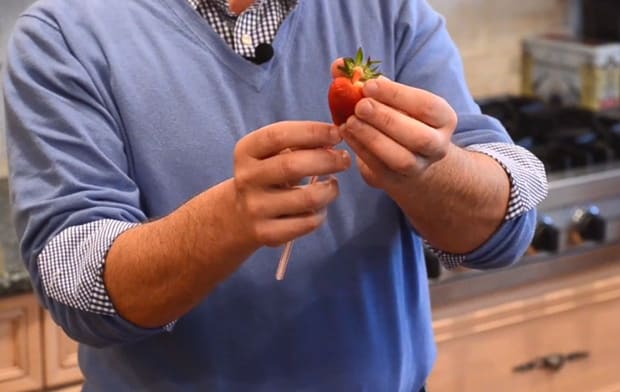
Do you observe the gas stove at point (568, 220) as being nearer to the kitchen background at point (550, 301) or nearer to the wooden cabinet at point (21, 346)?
the kitchen background at point (550, 301)

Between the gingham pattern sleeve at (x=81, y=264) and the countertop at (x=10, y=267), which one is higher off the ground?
the gingham pattern sleeve at (x=81, y=264)

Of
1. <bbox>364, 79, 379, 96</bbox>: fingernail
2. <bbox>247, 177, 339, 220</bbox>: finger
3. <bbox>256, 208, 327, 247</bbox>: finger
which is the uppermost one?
<bbox>364, 79, 379, 96</bbox>: fingernail

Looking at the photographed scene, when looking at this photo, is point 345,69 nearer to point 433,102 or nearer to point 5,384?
point 433,102

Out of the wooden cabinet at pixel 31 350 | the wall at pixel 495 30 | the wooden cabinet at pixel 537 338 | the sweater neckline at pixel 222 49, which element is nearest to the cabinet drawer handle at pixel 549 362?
the wooden cabinet at pixel 537 338

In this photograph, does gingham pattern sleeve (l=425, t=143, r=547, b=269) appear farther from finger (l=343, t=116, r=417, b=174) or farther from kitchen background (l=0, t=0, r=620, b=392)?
kitchen background (l=0, t=0, r=620, b=392)

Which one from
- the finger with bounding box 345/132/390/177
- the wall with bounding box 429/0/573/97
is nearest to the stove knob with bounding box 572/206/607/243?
the wall with bounding box 429/0/573/97

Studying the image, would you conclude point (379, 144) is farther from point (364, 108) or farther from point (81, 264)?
point (81, 264)

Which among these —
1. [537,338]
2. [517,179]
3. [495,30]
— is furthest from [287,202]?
[495,30]
